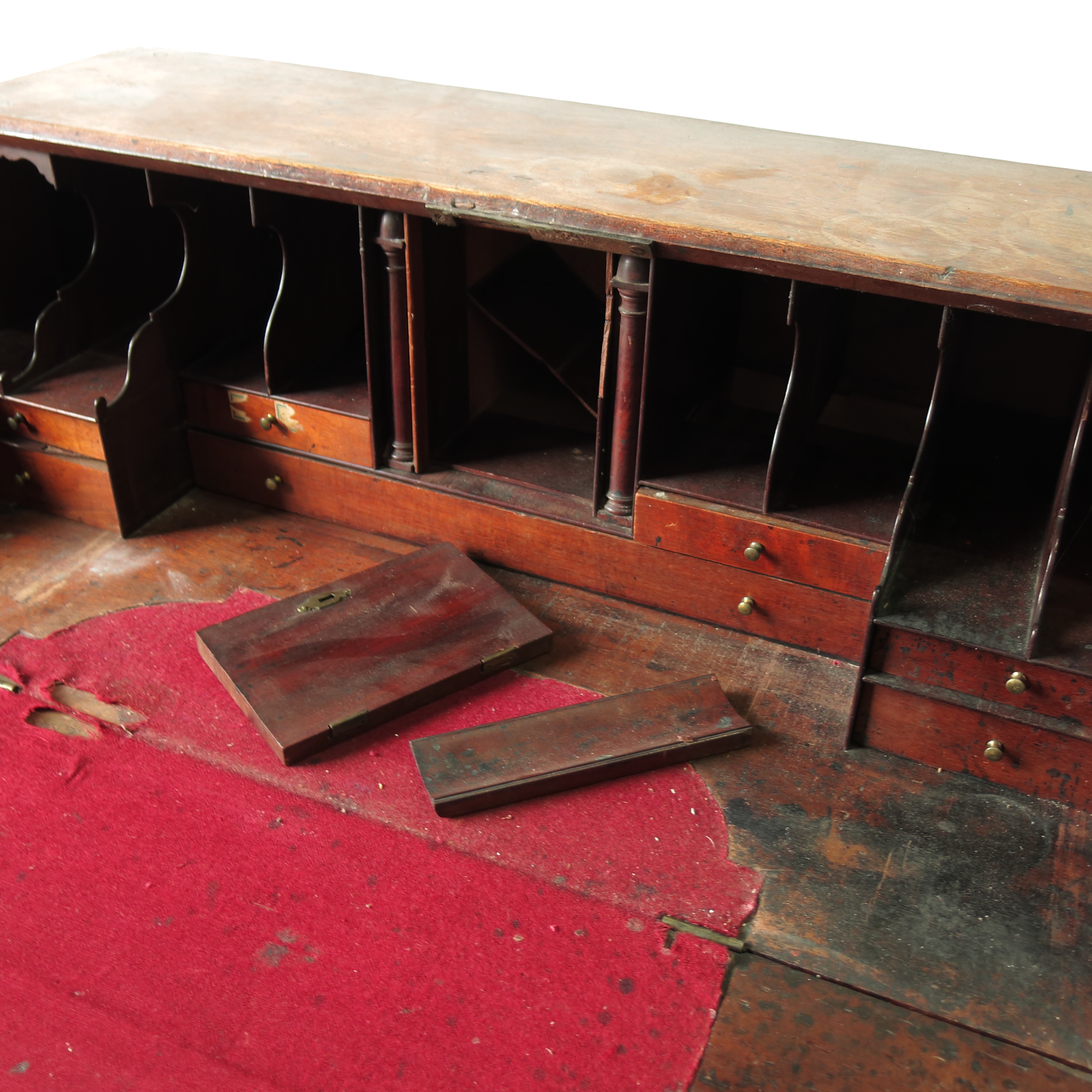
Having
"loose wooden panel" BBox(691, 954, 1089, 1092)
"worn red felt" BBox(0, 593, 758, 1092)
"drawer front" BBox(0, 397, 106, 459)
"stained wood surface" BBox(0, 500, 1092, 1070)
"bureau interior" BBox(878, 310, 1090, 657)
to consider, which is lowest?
"loose wooden panel" BBox(691, 954, 1089, 1092)

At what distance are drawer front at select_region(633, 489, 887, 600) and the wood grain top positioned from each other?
2.08ft

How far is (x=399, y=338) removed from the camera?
2.77 metres

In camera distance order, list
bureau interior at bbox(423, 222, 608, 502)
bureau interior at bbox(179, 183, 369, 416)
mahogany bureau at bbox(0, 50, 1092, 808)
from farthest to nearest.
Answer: bureau interior at bbox(179, 183, 369, 416) → bureau interior at bbox(423, 222, 608, 502) → mahogany bureau at bbox(0, 50, 1092, 808)

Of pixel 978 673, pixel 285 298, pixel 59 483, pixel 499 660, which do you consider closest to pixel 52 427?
pixel 59 483

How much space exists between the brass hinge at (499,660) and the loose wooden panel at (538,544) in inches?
14.1

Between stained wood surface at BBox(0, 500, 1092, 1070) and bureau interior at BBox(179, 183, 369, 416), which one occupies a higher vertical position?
bureau interior at BBox(179, 183, 369, 416)

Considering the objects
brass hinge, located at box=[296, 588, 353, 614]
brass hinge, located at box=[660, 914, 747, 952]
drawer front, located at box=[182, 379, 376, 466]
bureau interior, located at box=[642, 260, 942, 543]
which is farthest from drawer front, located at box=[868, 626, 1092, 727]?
drawer front, located at box=[182, 379, 376, 466]

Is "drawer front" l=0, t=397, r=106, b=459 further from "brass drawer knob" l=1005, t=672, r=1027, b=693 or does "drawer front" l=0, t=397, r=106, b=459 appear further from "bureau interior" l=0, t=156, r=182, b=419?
"brass drawer knob" l=1005, t=672, r=1027, b=693

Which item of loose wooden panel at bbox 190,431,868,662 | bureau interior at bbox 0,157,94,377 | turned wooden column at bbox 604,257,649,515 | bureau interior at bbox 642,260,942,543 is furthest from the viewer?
bureau interior at bbox 0,157,94,377

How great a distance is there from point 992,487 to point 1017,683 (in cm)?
63

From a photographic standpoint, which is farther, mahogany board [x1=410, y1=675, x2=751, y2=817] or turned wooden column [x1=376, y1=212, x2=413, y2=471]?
turned wooden column [x1=376, y1=212, x2=413, y2=471]

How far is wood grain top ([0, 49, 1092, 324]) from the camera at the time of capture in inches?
85.4

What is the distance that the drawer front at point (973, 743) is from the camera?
7.36 ft

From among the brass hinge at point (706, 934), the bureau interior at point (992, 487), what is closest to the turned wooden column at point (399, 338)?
the bureau interior at point (992, 487)
